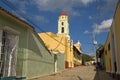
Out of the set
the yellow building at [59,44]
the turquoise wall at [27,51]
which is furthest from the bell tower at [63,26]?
the turquoise wall at [27,51]

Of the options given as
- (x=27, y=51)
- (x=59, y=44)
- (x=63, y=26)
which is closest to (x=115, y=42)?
(x=27, y=51)

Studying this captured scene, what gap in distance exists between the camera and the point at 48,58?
2084 cm

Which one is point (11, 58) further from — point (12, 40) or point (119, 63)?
point (119, 63)

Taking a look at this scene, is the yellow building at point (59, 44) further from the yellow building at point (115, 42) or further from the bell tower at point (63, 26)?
the yellow building at point (115, 42)

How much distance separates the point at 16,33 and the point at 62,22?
3944 cm

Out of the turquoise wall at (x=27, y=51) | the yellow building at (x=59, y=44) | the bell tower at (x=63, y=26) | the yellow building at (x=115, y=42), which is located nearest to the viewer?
the turquoise wall at (x=27, y=51)

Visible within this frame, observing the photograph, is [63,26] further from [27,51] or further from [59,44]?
[27,51]

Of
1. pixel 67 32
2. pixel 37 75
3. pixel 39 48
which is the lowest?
pixel 37 75

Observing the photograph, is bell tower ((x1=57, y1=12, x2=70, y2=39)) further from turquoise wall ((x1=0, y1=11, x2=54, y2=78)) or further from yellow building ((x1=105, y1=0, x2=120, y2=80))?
yellow building ((x1=105, y1=0, x2=120, y2=80))

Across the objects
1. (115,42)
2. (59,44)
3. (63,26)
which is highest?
(63,26)

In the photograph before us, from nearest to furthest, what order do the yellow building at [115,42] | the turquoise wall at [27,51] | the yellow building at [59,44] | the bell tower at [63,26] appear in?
1. the turquoise wall at [27,51]
2. the yellow building at [115,42]
3. the yellow building at [59,44]
4. the bell tower at [63,26]

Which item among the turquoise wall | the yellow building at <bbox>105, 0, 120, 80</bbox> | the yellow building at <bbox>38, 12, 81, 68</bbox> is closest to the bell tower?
the yellow building at <bbox>38, 12, 81, 68</bbox>

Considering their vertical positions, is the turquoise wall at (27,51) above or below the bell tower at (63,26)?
below

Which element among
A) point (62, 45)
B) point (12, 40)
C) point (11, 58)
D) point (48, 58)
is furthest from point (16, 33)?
point (62, 45)
